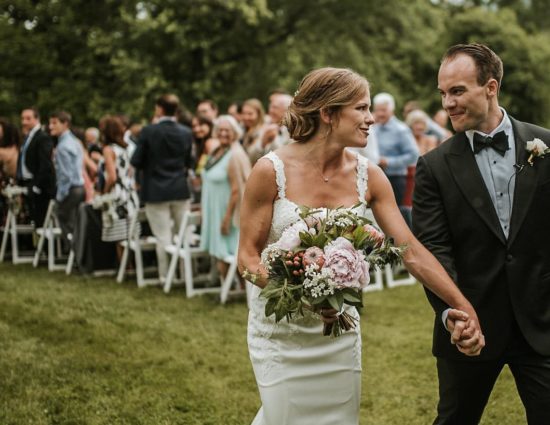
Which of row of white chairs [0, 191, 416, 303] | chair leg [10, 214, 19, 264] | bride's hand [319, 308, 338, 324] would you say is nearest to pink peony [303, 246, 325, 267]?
bride's hand [319, 308, 338, 324]

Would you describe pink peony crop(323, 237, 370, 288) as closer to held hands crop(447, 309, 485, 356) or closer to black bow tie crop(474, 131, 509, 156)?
held hands crop(447, 309, 485, 356)

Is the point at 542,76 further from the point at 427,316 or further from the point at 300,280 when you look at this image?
the point at 300,280

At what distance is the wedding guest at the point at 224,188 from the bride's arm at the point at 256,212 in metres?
5.24

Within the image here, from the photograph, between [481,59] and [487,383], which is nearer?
[481,59]

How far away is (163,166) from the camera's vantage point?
10047 millimetres

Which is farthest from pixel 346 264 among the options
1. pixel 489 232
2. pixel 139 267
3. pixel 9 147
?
pixel 9 147

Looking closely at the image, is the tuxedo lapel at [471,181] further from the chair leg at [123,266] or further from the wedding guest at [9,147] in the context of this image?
the wedding guest at [9,147]

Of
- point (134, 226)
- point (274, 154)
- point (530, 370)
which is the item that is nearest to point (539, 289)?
point (530, 370)

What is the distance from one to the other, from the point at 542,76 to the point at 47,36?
16.8m

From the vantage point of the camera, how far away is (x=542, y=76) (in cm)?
2834

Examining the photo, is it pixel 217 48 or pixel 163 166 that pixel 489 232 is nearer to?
pixel 163 166

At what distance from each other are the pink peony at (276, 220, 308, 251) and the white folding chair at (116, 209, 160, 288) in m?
7.18

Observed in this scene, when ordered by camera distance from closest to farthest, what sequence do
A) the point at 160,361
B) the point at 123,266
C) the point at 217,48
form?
the point at 160,361
the point at 123,266
the point at 217,48

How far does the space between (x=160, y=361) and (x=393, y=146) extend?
197 inches
